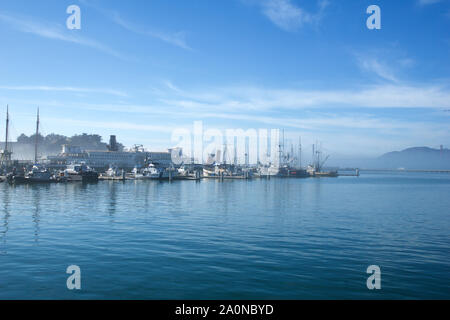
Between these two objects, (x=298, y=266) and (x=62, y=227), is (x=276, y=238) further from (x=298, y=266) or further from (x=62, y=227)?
(x=62, y=227)

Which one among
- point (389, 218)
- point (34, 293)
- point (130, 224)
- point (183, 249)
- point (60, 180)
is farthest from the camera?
point (60, 180)

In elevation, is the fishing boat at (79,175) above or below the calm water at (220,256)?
above

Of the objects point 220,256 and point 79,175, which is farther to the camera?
point 79,175

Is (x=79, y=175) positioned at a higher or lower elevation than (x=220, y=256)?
higher

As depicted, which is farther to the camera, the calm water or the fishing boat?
the fishing boat

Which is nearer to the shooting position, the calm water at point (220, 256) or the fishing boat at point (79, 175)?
the calm water at point (220, 256)

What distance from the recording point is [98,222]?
36.5m

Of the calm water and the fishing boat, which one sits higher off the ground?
the fishing boat

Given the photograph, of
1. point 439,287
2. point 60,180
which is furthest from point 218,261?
point 60,180
